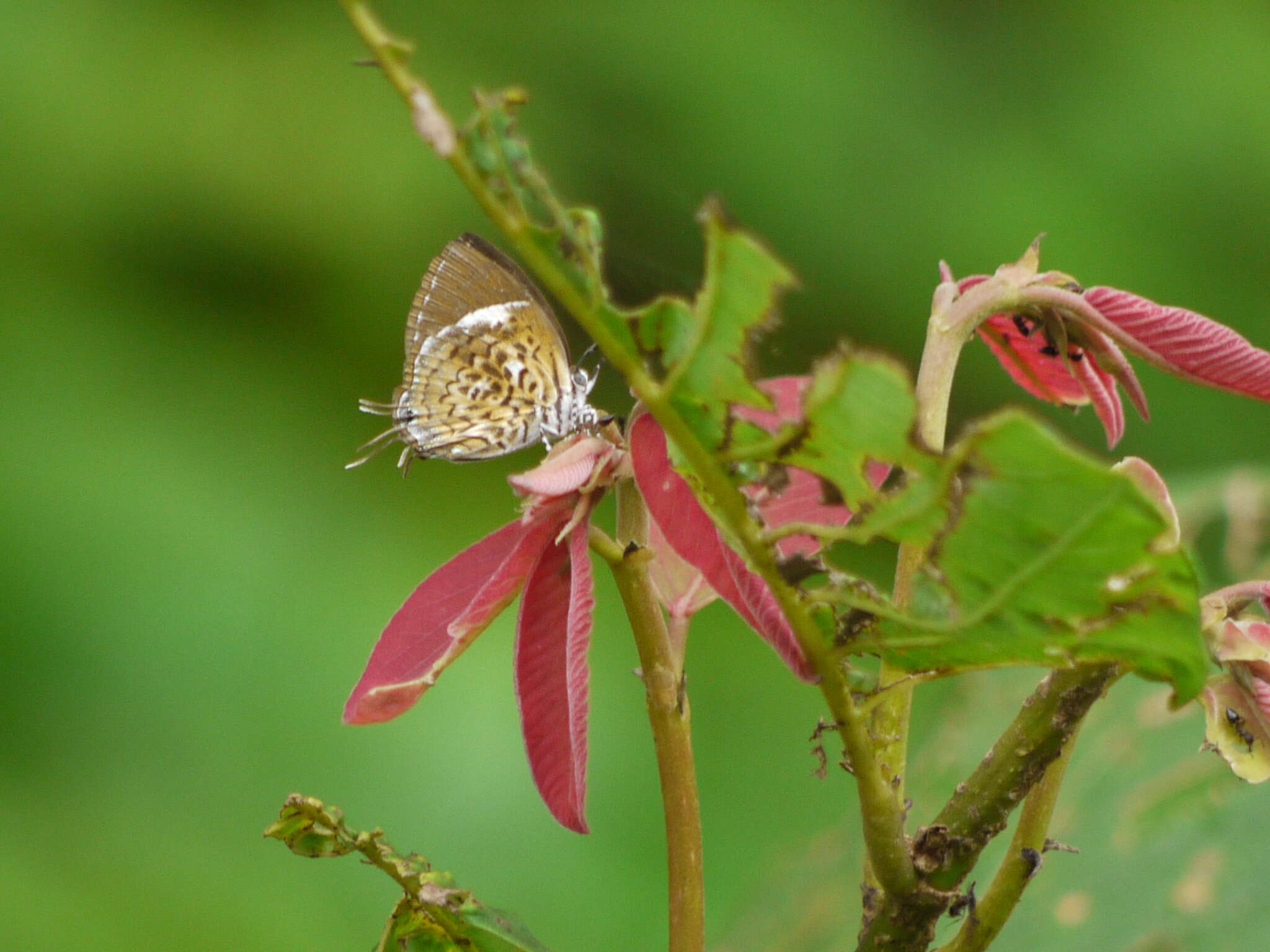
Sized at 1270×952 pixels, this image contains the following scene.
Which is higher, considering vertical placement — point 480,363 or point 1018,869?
point 480,363

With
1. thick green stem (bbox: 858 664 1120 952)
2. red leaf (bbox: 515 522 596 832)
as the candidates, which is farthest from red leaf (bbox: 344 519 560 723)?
thick green stem (bbox: 858 664 1120 952)

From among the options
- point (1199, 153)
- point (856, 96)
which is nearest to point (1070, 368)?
point (856, 96)

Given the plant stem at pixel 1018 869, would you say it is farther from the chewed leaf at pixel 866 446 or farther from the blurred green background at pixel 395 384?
the blurred green background at pixel 395 384

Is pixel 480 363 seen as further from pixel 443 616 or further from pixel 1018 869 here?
pixel 1018 869

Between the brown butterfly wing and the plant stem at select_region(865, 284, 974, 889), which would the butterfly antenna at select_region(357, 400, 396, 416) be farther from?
the plant stem at select_region(865, 284, 974, 889)

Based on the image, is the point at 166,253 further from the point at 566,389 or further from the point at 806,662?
the point at 806,662

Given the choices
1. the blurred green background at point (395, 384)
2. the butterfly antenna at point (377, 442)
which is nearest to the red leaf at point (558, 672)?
the butterfly antenna at point (377, 442)

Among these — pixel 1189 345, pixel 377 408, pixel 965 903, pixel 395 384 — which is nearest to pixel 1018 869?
pixel 965 903
